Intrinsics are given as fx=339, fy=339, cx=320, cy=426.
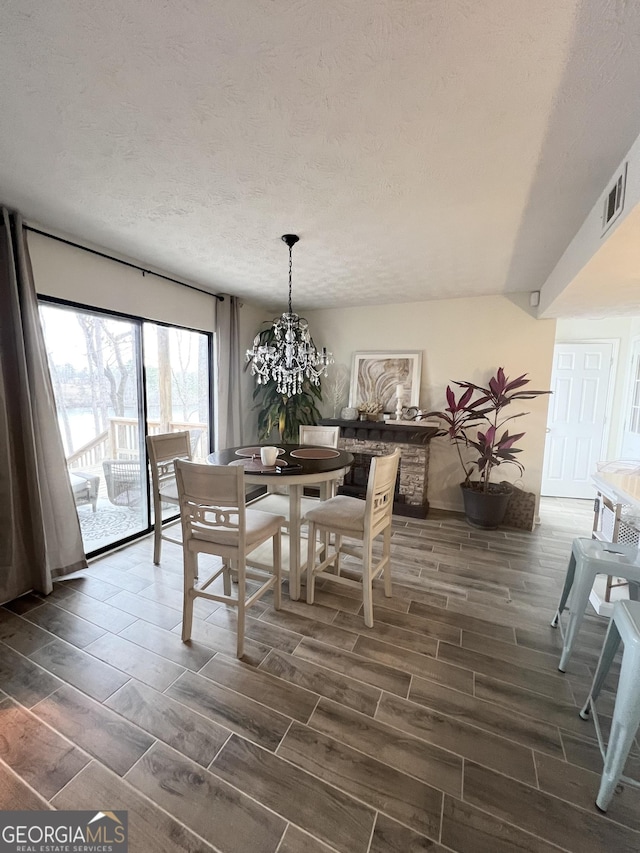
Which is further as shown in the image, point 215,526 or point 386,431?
point 386,431

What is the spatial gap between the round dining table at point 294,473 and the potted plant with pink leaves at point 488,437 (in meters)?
1.64

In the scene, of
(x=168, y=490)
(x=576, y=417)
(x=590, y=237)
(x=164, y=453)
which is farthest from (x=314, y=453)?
(x=576, y=417)

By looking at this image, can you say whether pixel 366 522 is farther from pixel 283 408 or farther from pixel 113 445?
pixel 283 408

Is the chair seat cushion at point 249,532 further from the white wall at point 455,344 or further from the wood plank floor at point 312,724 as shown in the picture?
the white wall at point 455,344

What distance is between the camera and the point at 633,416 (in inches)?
158

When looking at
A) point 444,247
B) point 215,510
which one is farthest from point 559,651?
point 444,247

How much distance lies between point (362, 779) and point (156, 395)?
10.4 feet

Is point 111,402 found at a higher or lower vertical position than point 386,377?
lower

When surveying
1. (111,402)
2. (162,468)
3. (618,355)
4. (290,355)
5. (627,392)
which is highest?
(618,355)

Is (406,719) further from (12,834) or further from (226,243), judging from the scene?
(226,243)

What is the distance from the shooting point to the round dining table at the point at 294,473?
2.09 meters

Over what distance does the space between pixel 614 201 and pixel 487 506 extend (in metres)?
2.66

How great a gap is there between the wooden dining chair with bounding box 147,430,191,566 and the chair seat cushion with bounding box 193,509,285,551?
0.79 m

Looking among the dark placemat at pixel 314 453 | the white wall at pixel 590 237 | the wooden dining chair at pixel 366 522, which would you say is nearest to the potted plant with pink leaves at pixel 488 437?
the white wall at pixel 590 237
